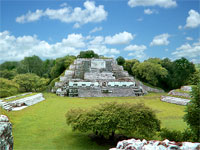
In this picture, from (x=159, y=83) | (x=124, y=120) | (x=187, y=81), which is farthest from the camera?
(x=159, y=83)

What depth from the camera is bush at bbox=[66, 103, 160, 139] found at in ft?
32.3

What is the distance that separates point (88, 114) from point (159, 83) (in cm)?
3574

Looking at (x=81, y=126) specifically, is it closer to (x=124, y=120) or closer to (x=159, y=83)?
(x=124, y=120)

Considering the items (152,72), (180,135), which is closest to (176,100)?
(180,135)

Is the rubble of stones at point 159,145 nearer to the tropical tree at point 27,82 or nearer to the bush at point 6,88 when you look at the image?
the bush at point 6,88

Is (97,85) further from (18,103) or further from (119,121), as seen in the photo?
(119,121)

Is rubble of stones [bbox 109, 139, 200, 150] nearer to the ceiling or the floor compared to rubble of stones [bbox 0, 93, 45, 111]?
nearer to the ceiling

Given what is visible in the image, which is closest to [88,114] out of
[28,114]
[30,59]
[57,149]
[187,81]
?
[57,149]

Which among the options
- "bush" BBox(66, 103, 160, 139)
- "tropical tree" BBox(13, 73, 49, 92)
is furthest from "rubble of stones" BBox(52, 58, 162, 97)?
"bush" BBox(66, 103, 160, 139)

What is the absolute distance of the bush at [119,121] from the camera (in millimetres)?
9852

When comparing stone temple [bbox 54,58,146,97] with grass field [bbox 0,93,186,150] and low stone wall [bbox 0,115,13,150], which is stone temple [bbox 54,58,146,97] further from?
low stone wall [bbox 0,115,13,150]

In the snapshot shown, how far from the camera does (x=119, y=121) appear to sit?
9.91 meters

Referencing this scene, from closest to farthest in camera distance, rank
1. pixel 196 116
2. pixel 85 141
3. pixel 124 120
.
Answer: pixel 196 116
pixel 124 120
pixel 85 141

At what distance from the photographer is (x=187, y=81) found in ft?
131
